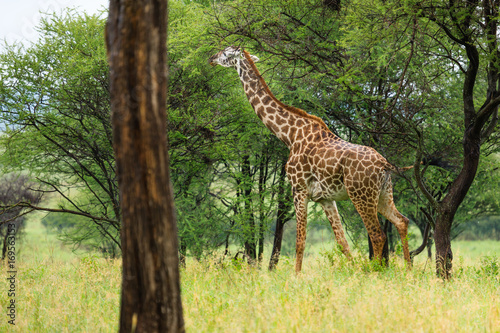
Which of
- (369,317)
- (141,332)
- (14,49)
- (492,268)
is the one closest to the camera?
(141,332)

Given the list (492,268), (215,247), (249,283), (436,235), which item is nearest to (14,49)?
(215,247)

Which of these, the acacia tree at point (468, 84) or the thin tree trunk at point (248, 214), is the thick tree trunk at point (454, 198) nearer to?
the acacia tree at point (468, 84)

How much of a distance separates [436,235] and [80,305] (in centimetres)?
554

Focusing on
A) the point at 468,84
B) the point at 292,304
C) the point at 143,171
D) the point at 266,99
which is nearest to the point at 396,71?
the point at 468,84

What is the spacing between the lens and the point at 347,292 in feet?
18.1

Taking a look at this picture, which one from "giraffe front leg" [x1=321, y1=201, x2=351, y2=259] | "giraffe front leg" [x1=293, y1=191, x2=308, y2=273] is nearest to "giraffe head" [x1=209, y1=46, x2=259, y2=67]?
"giraffe front leg" [x1=293, y1=191, x2=308, y2=273]

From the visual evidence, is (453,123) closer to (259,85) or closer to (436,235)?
(436,235)

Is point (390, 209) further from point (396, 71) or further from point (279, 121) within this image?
point (396, 71)

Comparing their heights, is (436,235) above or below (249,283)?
above

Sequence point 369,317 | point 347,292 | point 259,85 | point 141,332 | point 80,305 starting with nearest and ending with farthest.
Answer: point 141,332 < point 369,317 < point 347,292 < point 80,305 < point 259,85

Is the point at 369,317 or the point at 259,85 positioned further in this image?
the point at 259,85

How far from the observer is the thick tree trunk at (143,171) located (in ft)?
11.5

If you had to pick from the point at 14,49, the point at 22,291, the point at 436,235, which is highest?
the point at 14,49

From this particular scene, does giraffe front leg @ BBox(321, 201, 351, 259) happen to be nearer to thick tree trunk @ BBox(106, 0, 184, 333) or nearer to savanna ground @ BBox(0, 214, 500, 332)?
savanna ground @ BBox(0, 214, 500, 332)
